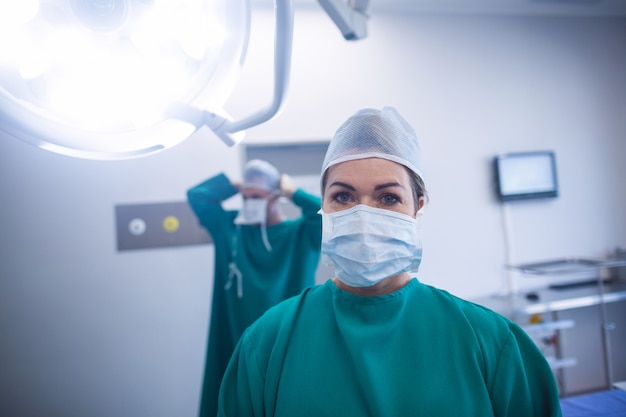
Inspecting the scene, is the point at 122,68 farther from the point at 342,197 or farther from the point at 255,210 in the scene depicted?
the point at 255,210

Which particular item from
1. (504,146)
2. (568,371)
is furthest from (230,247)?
(568,371)

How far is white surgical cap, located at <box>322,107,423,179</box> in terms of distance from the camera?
550 millimetres

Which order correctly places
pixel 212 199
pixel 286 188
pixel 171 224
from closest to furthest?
1. pixel 286 188
2. pixel 212 199
3. pixel 171 224

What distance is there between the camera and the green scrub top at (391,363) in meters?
0.51

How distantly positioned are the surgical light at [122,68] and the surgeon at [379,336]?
0.24 m

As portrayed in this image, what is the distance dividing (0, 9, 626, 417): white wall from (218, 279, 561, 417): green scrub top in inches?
17.0

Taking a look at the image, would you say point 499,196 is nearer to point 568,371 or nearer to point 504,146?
point 504,146

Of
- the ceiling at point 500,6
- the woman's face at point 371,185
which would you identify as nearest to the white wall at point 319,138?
the ceiling at point 500,6

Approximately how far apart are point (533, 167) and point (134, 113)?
2.02 metres

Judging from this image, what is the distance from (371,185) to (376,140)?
80mm

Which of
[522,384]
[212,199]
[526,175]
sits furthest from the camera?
[526,175]

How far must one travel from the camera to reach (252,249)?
1171 millimetres

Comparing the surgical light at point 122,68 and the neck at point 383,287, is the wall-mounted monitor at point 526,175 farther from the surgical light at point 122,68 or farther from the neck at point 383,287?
the surgical light at point 122,68

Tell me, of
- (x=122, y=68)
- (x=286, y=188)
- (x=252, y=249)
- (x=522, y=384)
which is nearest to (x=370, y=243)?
(x=522, y=384)
